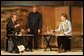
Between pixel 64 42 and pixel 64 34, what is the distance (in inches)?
2.2

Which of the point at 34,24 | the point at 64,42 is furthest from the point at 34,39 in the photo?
the point at 64,42

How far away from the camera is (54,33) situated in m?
5.44

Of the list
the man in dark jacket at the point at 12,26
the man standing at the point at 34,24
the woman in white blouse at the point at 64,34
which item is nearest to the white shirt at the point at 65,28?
the woman in white blouse at the point at 64,34

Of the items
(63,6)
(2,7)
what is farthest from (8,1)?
(63,6)

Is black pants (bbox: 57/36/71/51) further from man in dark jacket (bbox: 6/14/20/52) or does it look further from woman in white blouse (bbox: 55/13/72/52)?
man in dark jacket (bbox: 6/14/20/52)

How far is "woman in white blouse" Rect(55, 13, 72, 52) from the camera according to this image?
544cm

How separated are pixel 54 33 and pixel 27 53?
24cm

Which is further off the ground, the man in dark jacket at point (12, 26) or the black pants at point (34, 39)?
the man in dark jacket at point (12, 26)

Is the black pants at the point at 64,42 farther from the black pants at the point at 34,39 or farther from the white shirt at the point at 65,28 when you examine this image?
the black pants at the point at 34,39

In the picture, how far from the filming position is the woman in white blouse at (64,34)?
17.9 feet

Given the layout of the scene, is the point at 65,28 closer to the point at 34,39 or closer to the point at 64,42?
the point at 64,42

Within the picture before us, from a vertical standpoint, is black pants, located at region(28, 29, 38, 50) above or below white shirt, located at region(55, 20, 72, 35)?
below

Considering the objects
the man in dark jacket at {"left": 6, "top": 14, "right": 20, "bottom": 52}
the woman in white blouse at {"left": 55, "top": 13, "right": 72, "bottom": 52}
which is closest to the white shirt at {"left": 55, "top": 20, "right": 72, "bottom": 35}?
the woman in white blouse at {"left": 55, "top": 13, "right": 72, "bottom": 52}

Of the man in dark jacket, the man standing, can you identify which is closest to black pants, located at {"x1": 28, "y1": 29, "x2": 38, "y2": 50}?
the man standing
